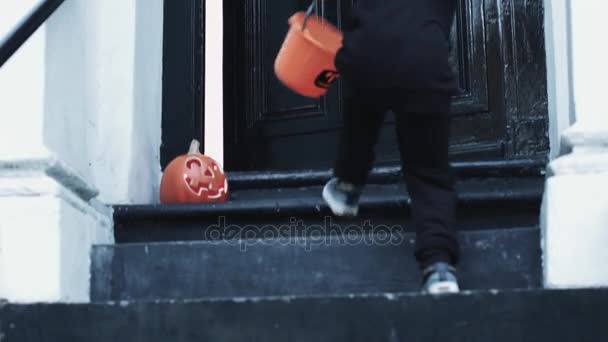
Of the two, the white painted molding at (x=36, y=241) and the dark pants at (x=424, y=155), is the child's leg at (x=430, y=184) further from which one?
the white painted molding at (x=36, y=241)

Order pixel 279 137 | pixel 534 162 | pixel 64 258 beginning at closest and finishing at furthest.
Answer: pixel 64 258 → pixel 534 162 → pixel 279 137

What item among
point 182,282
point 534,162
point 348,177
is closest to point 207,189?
point 182,282

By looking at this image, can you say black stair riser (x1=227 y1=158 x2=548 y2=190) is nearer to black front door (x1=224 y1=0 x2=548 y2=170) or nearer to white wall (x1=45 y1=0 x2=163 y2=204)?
black front door (x1=224 y1=0 x2=548 y2=170)

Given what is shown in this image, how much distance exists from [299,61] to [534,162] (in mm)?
1136

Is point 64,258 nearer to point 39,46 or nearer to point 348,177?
point 39,46

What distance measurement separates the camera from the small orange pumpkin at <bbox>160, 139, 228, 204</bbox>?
439 cm

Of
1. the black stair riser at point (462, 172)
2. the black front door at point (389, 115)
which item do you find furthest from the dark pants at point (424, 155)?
the black front door at point (389, 115)

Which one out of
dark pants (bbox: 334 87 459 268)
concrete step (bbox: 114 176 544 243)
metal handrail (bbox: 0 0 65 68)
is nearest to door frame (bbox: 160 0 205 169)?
concrete step (bbox: 114 176 544 243)

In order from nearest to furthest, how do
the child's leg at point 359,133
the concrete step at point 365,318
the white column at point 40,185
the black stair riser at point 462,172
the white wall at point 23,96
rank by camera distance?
the concrete step at point 365,318 → the child's leg at point 359,133 → the white column at point 40,185 → the white wall at point 23,96 → the black stair riser at point 462,172

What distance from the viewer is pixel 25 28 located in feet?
11.5

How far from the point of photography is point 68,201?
12.1ft

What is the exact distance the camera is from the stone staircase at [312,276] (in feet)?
9.48

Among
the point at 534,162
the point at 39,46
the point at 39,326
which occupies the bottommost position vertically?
the point at 39,326

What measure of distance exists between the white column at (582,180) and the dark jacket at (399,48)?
0.48 metres
